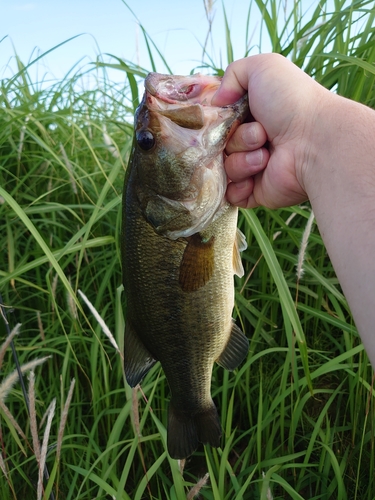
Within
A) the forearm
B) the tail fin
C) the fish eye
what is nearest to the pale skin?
the forearm

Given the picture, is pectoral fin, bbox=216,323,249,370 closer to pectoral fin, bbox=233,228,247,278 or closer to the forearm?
pectoral fin, bbox=233,228,247,278

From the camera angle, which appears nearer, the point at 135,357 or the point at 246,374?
the point at 135,357

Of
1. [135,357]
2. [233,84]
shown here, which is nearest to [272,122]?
[233,84]

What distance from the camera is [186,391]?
1725 millimetres

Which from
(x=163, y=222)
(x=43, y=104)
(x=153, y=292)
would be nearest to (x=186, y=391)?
(x=153, y=292)

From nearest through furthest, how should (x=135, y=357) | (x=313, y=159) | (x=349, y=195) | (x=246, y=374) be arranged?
1. (x=349, y=195)
2. (x=313, y=159)
3. (x=135, y=357)
4. (x=246, y=374)

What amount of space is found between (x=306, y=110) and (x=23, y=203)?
A: 2.16 m

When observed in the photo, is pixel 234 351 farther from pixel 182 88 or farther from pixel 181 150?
pixel 182 88

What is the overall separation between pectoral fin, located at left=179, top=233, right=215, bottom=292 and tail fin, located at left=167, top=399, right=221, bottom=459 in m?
0.55

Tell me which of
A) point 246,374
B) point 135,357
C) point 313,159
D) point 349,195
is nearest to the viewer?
point 349,195

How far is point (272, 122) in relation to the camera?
1.56 metres

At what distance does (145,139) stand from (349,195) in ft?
2.23

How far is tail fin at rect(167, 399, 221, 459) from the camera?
1.66 metres

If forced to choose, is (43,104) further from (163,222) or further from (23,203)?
(163,222)
